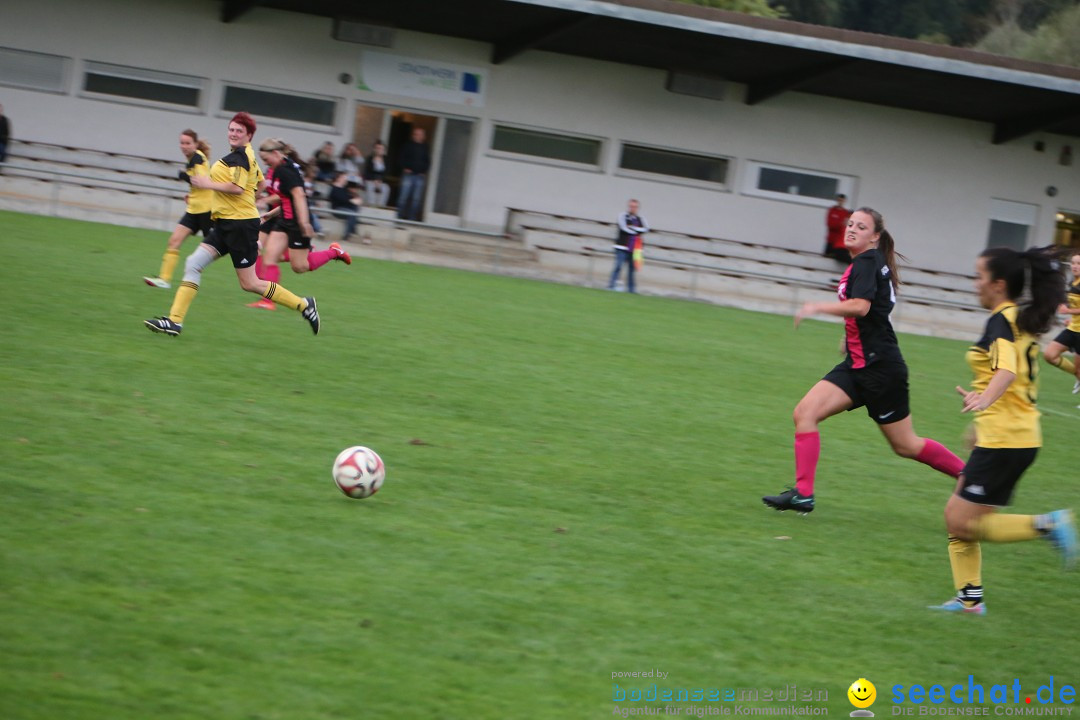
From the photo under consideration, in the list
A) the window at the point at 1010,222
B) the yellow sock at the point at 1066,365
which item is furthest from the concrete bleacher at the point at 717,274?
the yellow sock at the point at 1066,365

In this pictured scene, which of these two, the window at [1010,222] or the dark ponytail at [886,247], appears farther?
the window at [1010,222]

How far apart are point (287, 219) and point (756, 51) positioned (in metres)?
14.4

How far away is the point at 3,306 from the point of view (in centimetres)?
1007

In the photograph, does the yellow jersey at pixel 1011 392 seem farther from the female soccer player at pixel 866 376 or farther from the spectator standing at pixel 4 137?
the spectator standing at pixel 4 137

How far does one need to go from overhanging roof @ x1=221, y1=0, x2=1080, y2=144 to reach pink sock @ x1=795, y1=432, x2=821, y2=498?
16525 millimetres

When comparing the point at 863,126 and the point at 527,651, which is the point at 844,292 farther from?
the point at 863,126

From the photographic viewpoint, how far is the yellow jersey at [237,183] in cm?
985

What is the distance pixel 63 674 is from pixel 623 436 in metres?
5.45

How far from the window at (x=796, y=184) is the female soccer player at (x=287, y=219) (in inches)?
598

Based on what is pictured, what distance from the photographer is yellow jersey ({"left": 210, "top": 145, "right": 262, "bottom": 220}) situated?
9852mm

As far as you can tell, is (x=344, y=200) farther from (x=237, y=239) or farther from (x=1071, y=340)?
(x=1071, y=340)

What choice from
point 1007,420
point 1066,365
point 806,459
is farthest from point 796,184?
point 1007,420

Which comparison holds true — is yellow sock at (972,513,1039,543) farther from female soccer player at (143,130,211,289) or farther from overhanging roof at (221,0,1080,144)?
overhanging roof at (221,0,1080,144)

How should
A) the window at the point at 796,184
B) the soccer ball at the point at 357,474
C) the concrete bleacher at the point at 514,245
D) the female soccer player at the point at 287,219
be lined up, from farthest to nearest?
the window at the point at 796,184 < the concrete bleacher at the point at 514,245 < the female soccer player at the point at 287,219 < the soccer ball at the point at 357,474
